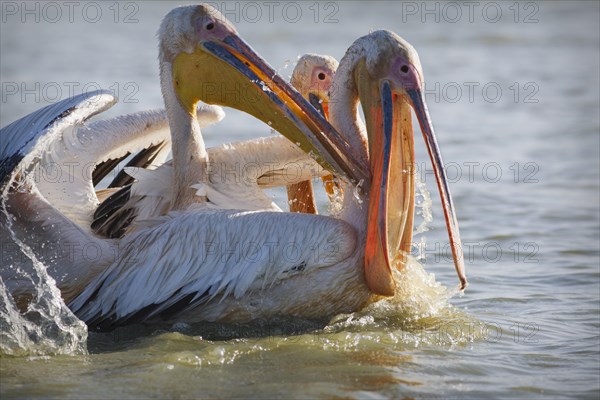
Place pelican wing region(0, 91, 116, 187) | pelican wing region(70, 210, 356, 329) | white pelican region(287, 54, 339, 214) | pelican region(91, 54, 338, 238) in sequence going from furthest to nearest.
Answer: white pelican region(287, 54, 339, 214) → pelican region(91, 54, 338, 238) → pelican wing region(70, 210, 356, 329) → pelican wing region(0, 91, 116, 187)

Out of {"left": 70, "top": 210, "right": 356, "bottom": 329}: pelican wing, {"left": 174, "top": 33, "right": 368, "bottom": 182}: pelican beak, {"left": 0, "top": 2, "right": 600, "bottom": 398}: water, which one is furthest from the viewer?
{"left": 174, "top": 33, "right": 368, "bottom": 182}: pelican beak

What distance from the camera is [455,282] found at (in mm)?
7215

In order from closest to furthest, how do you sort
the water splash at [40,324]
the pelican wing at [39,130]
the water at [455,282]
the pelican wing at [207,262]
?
the water at [455,282]
the pelican wing at [39,130]
the water splash at [40,324]
the pelican wing at [207,262]

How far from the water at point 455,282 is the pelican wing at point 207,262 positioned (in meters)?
0.18

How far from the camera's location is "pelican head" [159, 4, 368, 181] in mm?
6016

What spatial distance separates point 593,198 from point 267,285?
14.9ft

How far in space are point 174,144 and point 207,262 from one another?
105 cm

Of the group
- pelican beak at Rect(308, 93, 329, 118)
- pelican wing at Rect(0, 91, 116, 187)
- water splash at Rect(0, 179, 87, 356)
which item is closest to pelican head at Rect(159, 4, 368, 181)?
pelican wing at Rect(0, 91, 116, 187)

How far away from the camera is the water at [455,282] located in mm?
5160

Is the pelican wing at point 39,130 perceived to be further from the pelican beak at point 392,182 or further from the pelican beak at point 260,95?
the pelican beak at point 392,182

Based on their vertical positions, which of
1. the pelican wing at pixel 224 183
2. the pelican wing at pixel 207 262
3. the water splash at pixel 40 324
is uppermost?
the pelican wing at pixel 224 183

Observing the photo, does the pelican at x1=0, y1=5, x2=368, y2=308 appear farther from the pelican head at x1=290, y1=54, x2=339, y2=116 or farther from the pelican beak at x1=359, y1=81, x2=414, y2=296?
the pelican head at x1=290, y1=54, x2=339, y2=116

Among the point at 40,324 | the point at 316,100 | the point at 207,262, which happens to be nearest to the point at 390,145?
the point at 207,262

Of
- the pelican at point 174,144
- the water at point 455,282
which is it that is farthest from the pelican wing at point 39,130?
the water at point 455,282
